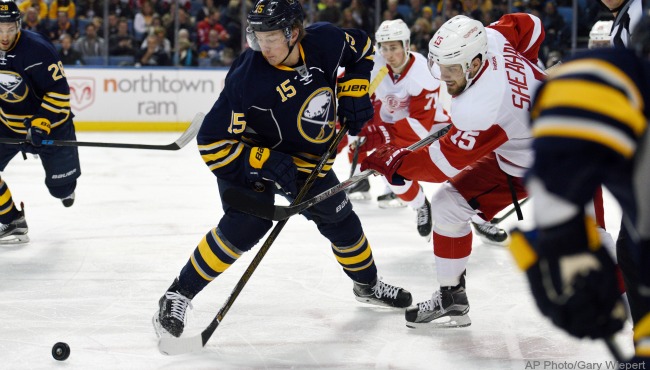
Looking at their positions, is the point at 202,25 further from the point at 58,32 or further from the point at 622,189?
the point at 622,189

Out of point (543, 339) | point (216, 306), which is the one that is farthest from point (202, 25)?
point (543, 339)

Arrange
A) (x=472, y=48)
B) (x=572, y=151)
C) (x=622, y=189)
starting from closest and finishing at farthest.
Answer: (x=572, y=151) → (x=622, y=189) → (x=472, y=48)

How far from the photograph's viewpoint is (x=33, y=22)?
29.9 ft

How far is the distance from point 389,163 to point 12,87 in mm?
2224

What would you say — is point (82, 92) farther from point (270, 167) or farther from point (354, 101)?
point (270, 167)

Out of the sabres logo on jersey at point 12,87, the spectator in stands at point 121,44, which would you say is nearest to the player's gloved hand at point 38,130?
the sabres logo on jersey at point 12,87

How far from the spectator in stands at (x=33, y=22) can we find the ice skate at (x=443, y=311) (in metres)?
7.42

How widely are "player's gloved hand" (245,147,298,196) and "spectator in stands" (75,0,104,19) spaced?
293 inches

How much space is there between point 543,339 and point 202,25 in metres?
7.73

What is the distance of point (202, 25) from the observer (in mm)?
9703

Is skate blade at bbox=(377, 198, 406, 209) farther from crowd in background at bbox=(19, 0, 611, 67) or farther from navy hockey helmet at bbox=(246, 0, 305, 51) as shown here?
crowd in background at bbox=(19, 0, 611, 67)

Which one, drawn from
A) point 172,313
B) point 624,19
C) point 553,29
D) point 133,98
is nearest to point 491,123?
point 624,19

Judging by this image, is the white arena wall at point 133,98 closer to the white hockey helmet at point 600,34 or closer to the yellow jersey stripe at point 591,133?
the white hockey helmet at point 600,34

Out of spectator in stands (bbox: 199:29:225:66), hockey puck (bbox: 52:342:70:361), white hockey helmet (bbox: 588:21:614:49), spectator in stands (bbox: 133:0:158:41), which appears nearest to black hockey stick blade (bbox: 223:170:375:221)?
hockey puck (bbox: 52:342:70:361)
